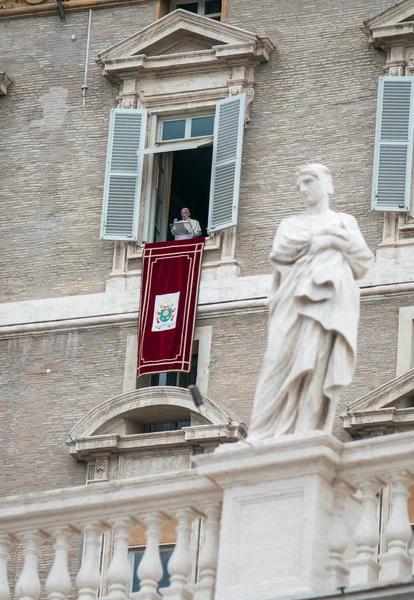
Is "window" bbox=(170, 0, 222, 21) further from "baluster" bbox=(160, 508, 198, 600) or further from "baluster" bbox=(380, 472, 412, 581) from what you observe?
"baluster" bbox=(380, 472, 412, 581)

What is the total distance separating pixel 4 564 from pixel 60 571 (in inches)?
23.3

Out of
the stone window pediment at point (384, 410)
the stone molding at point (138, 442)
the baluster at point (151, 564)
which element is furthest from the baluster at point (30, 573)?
the stone molding at point (138, 442)

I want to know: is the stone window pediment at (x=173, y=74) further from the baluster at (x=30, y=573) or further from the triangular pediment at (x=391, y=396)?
the baluster at (x=30, y=573)

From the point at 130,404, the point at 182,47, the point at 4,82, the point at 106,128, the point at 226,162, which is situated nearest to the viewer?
the point at 130,404

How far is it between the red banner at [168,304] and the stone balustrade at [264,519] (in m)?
13.6

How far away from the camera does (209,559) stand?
16.4 meters

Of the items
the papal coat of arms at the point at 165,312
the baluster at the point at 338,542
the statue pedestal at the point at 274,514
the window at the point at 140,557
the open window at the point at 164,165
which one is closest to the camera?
the baluster at the point at 338,542

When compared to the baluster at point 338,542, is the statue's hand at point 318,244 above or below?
above

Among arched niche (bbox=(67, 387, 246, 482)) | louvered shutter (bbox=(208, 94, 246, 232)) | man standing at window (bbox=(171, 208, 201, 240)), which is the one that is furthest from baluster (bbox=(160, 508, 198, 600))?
man standing at window (bbox=(171, 208, 201, 240))

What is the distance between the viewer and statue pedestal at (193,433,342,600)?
15.7 m

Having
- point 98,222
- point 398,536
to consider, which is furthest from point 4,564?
point 98,222

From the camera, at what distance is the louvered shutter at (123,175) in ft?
103

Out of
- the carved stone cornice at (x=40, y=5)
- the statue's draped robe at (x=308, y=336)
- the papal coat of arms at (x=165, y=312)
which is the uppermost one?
the carved stone cornice at (x=40, y=5)

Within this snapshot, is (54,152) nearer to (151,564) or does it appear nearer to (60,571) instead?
(60,571)
